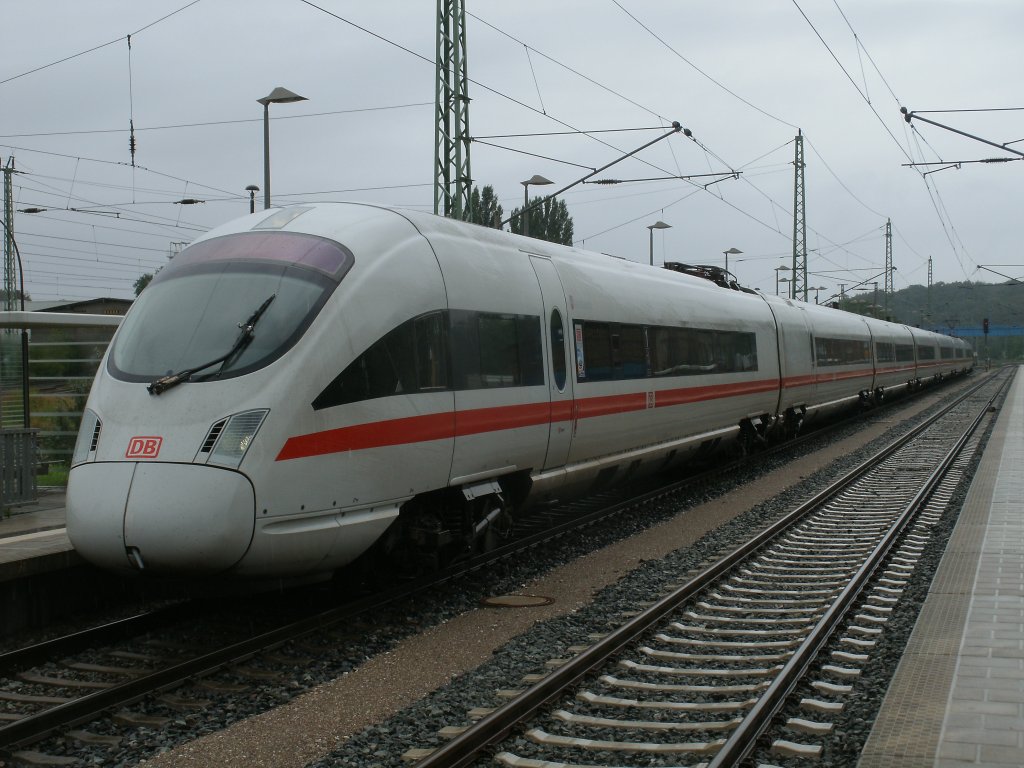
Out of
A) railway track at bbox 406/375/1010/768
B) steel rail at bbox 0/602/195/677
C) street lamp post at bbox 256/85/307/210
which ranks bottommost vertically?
railway track at bbox 406/375/1010/768

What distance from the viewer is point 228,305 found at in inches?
264

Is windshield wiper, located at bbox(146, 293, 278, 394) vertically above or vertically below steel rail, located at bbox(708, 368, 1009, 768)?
above

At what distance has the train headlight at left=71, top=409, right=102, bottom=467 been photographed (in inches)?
249

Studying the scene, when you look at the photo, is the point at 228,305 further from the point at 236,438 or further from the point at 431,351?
the point at 431,351

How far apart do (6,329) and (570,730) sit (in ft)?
28.2

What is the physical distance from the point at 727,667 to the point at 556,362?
3.79 meters

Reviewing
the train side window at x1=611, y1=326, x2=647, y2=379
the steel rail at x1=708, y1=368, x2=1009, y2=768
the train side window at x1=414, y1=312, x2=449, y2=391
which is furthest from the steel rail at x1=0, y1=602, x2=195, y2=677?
the train side window at x1=611, y1=326, x2=647, y2=379

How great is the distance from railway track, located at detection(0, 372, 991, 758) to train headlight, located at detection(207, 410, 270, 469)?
3.94ft

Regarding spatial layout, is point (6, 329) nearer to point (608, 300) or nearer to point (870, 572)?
point (608, 300)

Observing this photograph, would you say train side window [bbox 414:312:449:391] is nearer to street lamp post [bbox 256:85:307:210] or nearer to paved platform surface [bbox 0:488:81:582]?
paved platform surface [bbox 0:488:81:582]

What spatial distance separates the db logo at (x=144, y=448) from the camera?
19.6 ft

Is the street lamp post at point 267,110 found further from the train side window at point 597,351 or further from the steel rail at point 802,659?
the steel rail at point 802,659

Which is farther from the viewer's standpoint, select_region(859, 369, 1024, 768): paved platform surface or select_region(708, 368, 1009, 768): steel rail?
select_region(708, 368, 1009, 768): steel rail

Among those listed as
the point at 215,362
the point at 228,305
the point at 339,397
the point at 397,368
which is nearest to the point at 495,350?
the point at 397,368
